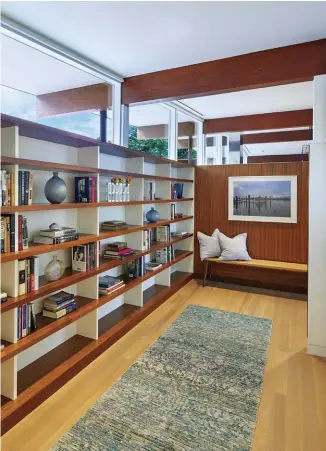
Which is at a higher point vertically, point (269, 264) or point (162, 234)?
point (162, 234)

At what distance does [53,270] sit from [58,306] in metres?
0.29

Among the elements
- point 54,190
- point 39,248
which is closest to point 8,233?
point 39,248

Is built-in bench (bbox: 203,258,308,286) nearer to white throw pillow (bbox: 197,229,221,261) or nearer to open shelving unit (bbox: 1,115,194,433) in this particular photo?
white throw pillow (bbox: 197,229,221,261)

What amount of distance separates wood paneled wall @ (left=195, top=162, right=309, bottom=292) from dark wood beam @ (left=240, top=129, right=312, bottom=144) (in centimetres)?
214

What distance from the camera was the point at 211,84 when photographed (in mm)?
3246

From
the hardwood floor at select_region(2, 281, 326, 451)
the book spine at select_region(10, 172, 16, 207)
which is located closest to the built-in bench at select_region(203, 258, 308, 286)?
the hardwood floor at select_region(2, 281, 326, 451)

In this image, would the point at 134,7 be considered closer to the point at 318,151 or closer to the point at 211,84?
the point at 211,84

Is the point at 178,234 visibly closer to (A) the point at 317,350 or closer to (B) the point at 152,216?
(B) the point at 152,216

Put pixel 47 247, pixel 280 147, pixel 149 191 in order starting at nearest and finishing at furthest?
1. pixel 47 247
2. pixel 149 191
3. pixel 280 147

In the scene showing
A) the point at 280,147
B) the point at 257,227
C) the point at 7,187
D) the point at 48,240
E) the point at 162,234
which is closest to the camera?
the point at 7,187

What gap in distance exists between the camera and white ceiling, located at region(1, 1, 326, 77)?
2.25 metres

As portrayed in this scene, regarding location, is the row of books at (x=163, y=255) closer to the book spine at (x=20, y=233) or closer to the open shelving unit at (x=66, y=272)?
the open shelving unit at (x=66, y=272)

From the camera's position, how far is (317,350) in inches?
106

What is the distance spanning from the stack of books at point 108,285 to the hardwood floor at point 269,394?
0.49 meters
